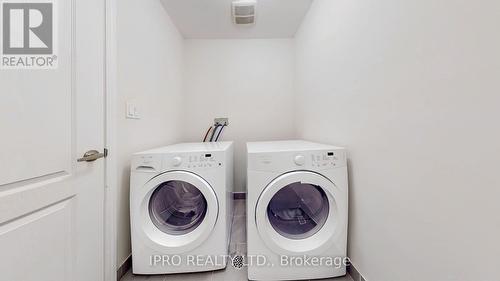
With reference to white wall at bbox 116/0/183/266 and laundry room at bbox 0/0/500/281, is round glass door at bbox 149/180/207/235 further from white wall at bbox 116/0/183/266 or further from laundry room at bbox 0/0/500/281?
white wall at bbox 116/0/183/266

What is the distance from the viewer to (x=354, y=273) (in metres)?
1.34

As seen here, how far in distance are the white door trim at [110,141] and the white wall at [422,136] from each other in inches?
57.2

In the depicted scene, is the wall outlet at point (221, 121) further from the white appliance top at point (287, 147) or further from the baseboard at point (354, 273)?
the baseboard at point (354, 273)

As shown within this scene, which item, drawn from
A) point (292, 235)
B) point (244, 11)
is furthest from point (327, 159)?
point (244, 11)

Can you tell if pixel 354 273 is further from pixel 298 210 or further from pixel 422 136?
pixel 422 136

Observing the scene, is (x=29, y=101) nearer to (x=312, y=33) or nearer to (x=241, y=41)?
(x=312, y=33)

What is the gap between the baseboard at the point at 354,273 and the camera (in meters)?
1.27

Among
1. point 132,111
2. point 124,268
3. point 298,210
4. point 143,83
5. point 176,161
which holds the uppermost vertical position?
point 143,83

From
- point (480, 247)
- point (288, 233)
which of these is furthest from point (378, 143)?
point (288, 233)

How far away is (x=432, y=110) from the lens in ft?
2.56

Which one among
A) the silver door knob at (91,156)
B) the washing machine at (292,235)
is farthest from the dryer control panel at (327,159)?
the silver door knob at (91,156)

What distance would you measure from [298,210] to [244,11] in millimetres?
1943

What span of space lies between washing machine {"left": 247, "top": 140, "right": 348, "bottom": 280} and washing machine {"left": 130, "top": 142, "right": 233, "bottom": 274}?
0.72 ft

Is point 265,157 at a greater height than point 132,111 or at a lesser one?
lesser
